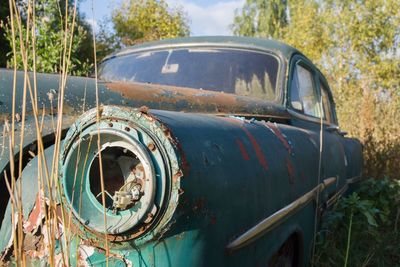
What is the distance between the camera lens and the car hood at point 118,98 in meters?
1.75

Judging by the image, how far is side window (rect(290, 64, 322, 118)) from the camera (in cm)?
307

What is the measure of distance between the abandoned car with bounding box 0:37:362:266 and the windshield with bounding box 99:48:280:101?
1.67 feet

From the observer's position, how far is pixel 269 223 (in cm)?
161

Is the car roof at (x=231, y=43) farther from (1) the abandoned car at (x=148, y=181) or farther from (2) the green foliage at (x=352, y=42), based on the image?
(2) the green foliage at (x=352, y=42)

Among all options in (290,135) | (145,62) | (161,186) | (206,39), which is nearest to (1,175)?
(161,186)

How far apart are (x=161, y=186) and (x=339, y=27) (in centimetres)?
1566

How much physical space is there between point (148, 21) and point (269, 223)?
15.7m

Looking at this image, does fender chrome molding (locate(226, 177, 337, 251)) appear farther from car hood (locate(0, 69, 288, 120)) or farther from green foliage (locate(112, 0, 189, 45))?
green foliage (locate(112, 0, 189, 45))

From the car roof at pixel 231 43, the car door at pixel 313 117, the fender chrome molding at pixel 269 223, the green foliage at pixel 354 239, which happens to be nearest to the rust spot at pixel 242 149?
the fender chrome molding at pixel 269 223

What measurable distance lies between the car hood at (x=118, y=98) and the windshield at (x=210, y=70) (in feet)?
1.02

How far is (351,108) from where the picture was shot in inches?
341

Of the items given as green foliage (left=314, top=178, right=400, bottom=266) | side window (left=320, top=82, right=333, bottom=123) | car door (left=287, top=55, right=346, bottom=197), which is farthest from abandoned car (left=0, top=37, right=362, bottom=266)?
side window (left=320, top=82, right=333, bottom=123)

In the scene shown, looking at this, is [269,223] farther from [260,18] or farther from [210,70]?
[260,18]

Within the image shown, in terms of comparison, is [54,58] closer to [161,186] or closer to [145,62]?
[145,62]
